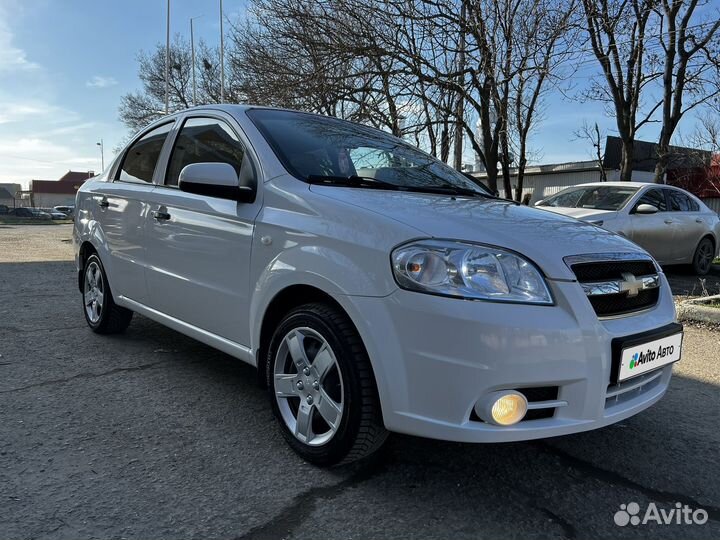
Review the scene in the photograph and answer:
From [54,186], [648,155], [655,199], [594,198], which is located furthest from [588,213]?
[54,186]

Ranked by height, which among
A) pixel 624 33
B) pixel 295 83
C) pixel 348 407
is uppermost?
pixel 624 33

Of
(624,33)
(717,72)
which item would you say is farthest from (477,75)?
(717,72)

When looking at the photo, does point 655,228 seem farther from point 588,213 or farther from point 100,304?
point 100,304

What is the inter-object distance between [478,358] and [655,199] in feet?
24.4

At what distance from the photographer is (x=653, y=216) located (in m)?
8.08

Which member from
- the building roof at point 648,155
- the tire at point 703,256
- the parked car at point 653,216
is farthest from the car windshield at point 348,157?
the building roof at point 648,155

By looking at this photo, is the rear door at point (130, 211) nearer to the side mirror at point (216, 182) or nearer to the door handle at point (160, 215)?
the door handle at point (160, 215)

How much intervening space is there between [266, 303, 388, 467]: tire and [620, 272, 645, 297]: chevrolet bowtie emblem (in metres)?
1.13

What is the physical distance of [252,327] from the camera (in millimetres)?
2809

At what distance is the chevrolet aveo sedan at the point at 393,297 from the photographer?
6.77 feet

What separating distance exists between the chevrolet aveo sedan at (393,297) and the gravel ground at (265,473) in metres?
0.28

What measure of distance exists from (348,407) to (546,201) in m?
7.03

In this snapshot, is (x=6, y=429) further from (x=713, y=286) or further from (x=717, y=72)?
(x=717, y=72)

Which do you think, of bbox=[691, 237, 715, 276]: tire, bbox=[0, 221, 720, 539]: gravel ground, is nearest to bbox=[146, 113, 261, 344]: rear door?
bbox=[0, 221, 720, 539]: gravel ground
